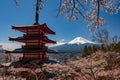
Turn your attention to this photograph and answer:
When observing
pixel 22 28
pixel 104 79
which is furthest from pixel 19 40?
pixel 104 79

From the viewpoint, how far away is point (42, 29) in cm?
3441

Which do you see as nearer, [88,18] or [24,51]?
[88,18]

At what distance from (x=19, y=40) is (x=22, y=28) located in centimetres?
164

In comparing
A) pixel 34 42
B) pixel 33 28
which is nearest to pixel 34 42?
pixel 34 42

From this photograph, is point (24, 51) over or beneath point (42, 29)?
beneath

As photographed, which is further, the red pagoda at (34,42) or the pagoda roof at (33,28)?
the red pagoda at (34,42)

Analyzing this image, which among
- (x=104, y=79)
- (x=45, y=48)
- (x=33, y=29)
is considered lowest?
(x=104, y=79)

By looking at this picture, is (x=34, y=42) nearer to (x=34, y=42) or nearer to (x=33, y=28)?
(x=34, y=42)

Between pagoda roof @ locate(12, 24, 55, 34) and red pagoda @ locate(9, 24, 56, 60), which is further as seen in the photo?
red pagoda @ locate(9, 24, 56, 60)

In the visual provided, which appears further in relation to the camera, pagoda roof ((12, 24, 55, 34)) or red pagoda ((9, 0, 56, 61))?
red pagoda ((9, 0, 56, 61))

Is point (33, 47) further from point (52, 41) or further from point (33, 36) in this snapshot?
point (52, 41)

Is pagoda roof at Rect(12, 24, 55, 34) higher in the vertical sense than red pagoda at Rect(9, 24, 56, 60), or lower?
higher

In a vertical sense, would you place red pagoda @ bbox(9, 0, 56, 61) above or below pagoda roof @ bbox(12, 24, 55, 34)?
below

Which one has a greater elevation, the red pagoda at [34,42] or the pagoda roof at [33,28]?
the pagoda roof at [33,28]
